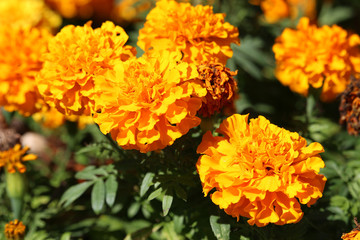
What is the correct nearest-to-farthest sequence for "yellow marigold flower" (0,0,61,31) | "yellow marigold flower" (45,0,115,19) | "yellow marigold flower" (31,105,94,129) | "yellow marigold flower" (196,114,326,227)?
1. "yellow marigold flower" (196,114,326,227)
2. "yellow marigold flower" (31,105,94,129)
3. "yellow marigold flower" (0,0,61,31)
4. "yellow marigold flower" (45,0,115,19)

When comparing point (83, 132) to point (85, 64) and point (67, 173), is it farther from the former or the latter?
point (85, 64)

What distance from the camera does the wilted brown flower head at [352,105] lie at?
171 cm

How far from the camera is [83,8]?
10.9ft

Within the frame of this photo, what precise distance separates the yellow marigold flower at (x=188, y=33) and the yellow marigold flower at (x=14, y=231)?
2.96 ft

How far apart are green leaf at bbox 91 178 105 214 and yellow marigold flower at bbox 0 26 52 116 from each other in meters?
0.50

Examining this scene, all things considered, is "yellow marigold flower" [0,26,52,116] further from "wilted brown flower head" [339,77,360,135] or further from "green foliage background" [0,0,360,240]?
"wilted brown flower head" [339,77,360,135]

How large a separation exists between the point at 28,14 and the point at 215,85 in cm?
222

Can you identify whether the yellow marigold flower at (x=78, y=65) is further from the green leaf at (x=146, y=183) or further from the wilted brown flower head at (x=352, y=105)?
the wilted brown flower head at (x=352, y=105)

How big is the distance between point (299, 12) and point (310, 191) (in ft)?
6.86

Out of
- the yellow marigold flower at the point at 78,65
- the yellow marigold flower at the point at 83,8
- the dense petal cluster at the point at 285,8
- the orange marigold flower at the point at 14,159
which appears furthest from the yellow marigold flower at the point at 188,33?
the yellow marigold flower at the point at 83,8

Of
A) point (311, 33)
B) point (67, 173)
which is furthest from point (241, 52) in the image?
point (67, 173)

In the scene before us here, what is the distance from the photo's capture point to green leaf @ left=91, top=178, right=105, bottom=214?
1632mm

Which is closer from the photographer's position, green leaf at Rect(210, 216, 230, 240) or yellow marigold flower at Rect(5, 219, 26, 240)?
green leaf at Rect(210, 216, 230, 240)

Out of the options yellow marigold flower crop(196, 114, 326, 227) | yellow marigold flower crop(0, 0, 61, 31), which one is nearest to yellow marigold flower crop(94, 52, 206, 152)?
yellow marigold flower crop(196, 114, 326, 227)
